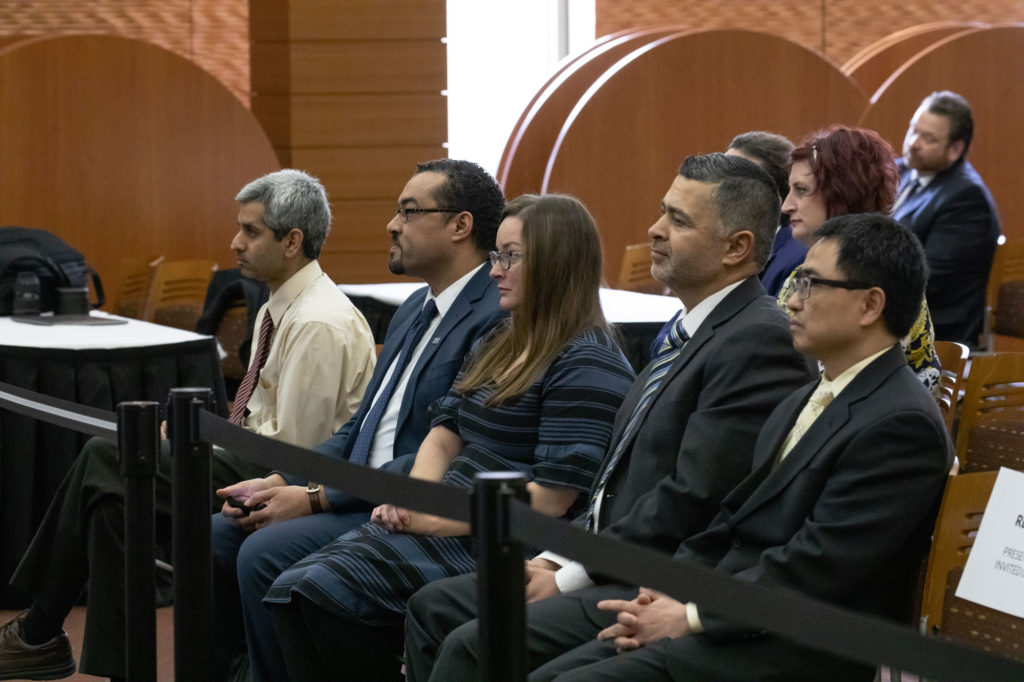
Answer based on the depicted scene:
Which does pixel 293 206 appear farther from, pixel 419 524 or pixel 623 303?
pixel 623 303

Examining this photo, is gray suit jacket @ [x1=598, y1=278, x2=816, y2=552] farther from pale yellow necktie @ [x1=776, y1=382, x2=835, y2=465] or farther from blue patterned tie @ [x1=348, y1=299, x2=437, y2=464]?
blue patterned tie @ [x1=348, y1=299, x2=437, y2=464]

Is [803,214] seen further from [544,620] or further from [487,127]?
[487,127]

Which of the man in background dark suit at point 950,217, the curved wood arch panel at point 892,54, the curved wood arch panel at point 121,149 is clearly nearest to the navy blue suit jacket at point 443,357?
the man in background dark suit at point 950,217

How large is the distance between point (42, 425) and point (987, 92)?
21.8ft

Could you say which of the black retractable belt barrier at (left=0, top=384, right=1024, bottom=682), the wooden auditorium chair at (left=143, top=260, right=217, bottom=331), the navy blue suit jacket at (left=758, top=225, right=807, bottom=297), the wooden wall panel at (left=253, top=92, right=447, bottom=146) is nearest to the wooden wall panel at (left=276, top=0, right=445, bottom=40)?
the wooden wall panel at (left=253, top=92, right=447, bottom=146)

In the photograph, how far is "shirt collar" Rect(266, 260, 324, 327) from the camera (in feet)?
12.2

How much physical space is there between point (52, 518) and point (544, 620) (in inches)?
63.2

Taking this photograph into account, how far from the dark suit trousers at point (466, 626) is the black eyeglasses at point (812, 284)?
60 centimetres

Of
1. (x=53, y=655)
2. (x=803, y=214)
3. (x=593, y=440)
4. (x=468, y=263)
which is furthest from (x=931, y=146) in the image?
(x=53, y=655)

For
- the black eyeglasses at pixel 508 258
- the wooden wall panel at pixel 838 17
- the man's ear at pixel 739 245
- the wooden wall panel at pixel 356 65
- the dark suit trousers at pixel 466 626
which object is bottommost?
the dark suit trousers at pixel 466 626

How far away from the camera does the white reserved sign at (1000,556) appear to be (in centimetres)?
205

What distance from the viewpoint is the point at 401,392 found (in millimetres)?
3238

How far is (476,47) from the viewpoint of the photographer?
1012cm

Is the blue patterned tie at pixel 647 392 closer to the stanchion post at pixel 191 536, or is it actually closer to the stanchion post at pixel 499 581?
the stanchion post at pixel 191 536
